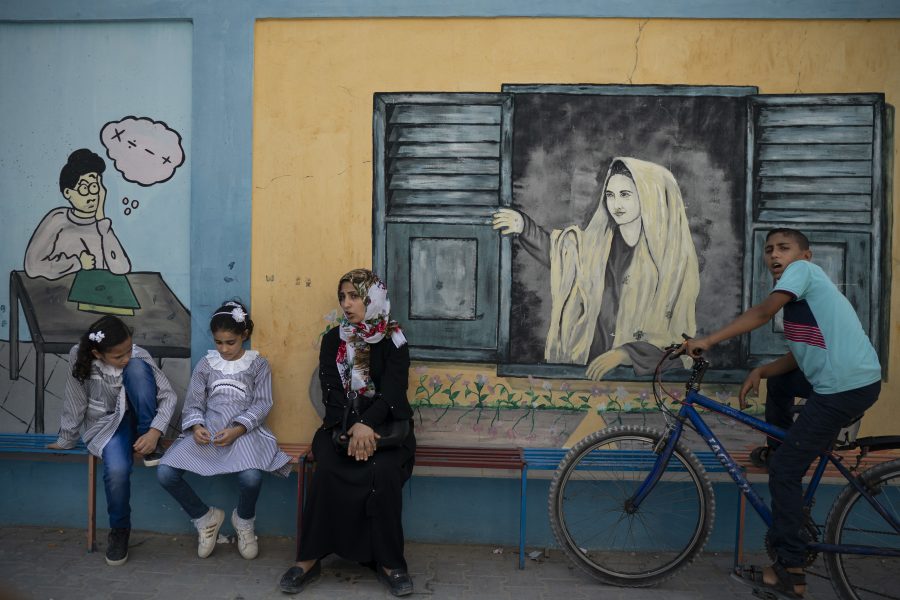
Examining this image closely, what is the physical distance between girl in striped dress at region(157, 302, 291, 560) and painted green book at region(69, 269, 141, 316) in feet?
2.48

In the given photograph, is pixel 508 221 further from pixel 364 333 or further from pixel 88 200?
pixel 88 200

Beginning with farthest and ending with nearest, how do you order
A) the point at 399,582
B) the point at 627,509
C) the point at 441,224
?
the point at 441,224 → the point at 627,509 → the point at 399,582

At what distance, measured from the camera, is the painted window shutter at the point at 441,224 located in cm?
Answer: 455

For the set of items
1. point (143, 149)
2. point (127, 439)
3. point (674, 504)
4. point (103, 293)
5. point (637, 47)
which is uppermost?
point (637, 47)

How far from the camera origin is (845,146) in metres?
4.44

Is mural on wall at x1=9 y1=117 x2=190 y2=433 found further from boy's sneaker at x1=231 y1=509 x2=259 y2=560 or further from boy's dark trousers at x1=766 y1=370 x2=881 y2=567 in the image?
boy's dark trousers at x1=766 y1=370 x2=881 y2=567

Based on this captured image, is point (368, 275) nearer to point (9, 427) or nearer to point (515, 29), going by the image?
point (515, 29)

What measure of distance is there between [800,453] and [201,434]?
3274 mm

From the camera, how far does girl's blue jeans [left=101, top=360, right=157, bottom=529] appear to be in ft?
13.8

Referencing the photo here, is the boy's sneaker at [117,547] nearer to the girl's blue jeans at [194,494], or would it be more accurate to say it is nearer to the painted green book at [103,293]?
the girl's blue jeans at [194,494]

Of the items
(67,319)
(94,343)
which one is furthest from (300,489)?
(67,319)

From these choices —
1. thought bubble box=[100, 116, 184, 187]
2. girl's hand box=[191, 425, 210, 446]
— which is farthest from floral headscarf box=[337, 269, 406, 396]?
thought bubble box=[100, 116, 184, 187]

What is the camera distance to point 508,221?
14.9ft

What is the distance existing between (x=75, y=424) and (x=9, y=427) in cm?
89
